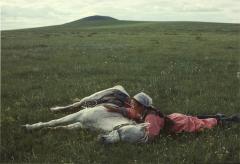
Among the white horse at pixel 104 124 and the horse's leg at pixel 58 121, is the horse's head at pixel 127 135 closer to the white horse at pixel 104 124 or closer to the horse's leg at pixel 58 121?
the white horse at pixel 104 124

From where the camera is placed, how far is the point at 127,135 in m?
10.7

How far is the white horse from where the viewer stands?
1070 centimetres

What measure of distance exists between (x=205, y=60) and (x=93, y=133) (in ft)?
58.5

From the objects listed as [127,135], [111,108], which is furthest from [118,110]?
[127,135]

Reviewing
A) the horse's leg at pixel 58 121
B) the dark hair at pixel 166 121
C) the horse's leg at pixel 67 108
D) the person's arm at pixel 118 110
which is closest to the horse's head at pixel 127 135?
the dark hair at pixel 166 121

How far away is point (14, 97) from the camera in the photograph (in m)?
16.2

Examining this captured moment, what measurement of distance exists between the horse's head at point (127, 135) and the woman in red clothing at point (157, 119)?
0.43m

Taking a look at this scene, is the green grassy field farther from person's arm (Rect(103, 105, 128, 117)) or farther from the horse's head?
person's arm (Rect(103, 105, 128, 117))

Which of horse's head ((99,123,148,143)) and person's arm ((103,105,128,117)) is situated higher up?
person's arm ((103,105,128,117))

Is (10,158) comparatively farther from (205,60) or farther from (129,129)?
(205,60)

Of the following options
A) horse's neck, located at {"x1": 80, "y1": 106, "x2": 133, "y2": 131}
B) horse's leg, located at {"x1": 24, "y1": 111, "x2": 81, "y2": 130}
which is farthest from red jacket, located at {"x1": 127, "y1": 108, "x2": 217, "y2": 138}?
horse's leg, located at {"x1": 24, "y1": 111, "x2": 81, "y2": 130}

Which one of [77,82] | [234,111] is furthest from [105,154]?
[77,82]

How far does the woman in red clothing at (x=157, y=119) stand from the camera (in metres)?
11.3

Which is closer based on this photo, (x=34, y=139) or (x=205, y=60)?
(x=34, y=139)
